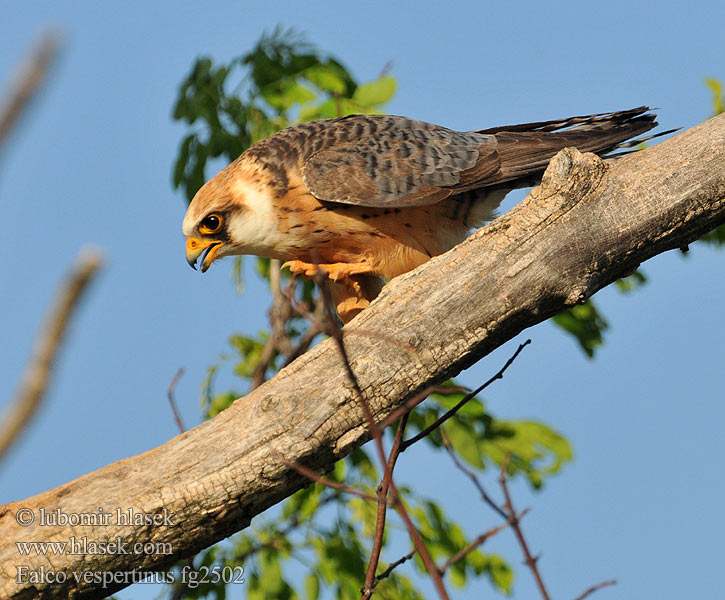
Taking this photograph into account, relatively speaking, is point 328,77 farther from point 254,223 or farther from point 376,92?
point 254,223

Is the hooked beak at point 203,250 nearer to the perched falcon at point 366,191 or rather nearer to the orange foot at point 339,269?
the perched falcon at point 366,191

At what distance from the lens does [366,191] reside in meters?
4.15

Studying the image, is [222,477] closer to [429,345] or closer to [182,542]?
[182,542]

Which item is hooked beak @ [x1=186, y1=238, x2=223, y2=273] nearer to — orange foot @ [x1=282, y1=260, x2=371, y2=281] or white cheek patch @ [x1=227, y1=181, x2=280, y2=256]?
white cheek patch @ [x1=227, y1=181, x2=280, y2=256]

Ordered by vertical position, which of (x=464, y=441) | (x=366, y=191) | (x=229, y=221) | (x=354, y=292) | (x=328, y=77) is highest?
(x=328, y=77)

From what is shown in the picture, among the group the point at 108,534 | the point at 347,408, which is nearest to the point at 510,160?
the point at 347,408

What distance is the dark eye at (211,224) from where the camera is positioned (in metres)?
4.38

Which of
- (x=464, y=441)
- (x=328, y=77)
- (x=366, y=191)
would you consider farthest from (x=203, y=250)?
(x=464, y=441)

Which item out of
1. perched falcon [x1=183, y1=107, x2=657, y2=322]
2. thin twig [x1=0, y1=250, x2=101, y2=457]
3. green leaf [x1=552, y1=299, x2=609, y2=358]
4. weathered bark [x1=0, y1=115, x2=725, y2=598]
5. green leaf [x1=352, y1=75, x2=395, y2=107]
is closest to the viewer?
thin twig [x1=0, y1=250, x2=101, y2=457]

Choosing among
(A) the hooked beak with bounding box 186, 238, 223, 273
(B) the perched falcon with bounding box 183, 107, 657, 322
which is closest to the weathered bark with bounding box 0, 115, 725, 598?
(B) the perched falcon with bounding box 183, 107, 657, 322

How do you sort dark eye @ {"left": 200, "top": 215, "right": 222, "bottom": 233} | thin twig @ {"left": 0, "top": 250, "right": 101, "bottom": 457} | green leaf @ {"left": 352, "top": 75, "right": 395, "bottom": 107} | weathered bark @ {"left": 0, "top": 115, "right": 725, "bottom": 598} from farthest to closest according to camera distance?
1. green leaf @ {"left": 352, "top": 75, "right": 395, "bottom": 107}
2. dark eye @ {"left": 200, "top": 215, "right": 222, "bottom": 233}
3. weathered bark @ {"left": 0, "top": 115, "right": 725, "bottom": 598}
4. thin twig @ {"left": 0, "top": 250, "right": 101, "bottom": 457}

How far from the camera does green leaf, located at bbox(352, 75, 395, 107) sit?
16.4 ft

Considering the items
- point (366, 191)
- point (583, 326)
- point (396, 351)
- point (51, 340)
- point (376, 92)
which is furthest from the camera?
point (376, 92)

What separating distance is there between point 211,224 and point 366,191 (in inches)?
34.5
